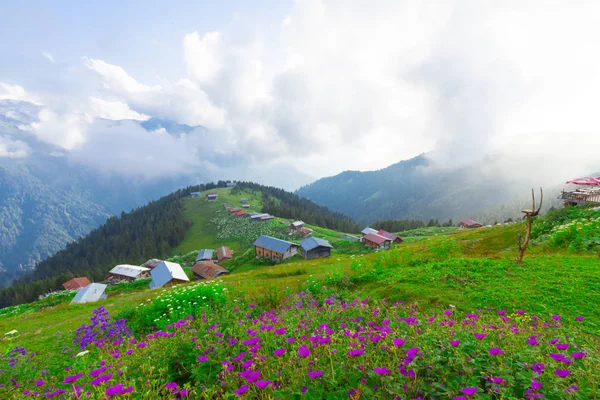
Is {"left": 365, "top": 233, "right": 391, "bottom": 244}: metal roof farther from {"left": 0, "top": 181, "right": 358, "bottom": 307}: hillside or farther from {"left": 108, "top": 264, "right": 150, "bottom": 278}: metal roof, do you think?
{"left": 108, "top": 264, "right": 150, "bottom": 278}: metal roof

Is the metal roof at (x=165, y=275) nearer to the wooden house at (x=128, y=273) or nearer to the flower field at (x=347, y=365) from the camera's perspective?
the wooden house at (x=128, y=273)

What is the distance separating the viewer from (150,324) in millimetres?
10297

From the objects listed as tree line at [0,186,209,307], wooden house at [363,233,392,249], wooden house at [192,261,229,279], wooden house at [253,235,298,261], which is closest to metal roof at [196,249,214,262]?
wooden house at [192,261,229,279]

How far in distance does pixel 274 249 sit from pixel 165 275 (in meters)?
27.3

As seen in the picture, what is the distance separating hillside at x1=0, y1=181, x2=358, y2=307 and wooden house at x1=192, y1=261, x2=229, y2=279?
38.6 m

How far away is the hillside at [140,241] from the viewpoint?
347 feet

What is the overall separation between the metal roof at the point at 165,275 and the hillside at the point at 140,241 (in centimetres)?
5406

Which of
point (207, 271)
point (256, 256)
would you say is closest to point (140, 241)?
point (256, 256)

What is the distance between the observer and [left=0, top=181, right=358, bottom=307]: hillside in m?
106

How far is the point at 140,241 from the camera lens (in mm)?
128750

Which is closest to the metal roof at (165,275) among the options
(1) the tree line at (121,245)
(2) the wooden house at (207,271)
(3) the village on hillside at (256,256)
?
(3) the village on hillside at (256,256)

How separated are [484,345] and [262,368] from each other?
272 cm

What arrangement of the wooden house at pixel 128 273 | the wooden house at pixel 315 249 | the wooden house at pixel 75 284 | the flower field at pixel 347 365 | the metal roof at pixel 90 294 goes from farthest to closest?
the wooden house at pixel 128 273, the wooden house at pixel 75 284, the wooden house at pixel 315 249, the metal roof at pixel 90 294, the flower field at pixel 347 365

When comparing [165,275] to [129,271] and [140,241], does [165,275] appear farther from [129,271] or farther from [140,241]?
[140,241]
